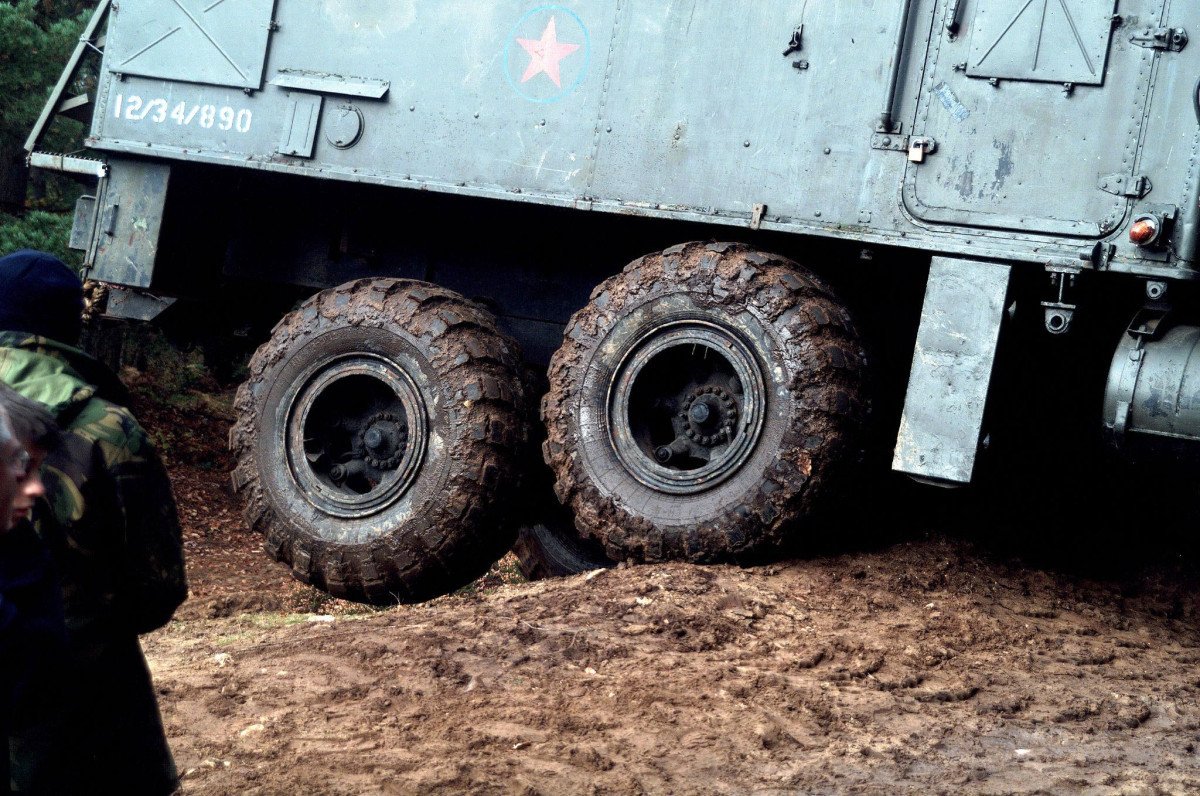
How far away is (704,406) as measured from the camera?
5902 mm

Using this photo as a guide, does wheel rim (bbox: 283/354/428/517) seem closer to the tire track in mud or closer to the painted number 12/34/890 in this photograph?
the tire track in mud

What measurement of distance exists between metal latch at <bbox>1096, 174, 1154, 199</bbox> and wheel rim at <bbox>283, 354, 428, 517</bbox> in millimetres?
3398

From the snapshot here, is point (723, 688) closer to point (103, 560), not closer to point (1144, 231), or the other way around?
point (103, 560)

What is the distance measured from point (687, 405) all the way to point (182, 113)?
11.0 ft

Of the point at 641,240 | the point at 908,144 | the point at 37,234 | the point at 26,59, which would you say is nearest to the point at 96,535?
the point at 908,144

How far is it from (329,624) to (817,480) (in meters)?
2.40

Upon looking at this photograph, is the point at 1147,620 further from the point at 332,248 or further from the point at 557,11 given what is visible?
the point at 332,248

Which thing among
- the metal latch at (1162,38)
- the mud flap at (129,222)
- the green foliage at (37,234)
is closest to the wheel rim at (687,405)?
the metal latch at (1162,38)

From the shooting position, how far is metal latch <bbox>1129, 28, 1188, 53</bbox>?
507 cm

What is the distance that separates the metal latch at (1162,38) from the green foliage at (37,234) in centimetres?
903

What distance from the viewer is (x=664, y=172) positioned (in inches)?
237

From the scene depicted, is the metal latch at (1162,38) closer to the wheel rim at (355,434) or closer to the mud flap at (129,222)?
the wheel rim at (355,434)

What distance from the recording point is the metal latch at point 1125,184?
5.10m

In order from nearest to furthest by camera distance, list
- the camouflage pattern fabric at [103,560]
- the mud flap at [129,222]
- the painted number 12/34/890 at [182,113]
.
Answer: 1. the camouflage pattern fabric at [103,560]
2. the painted number 12/34/890 at [182,113]
3. the mud flap at [129,222]
